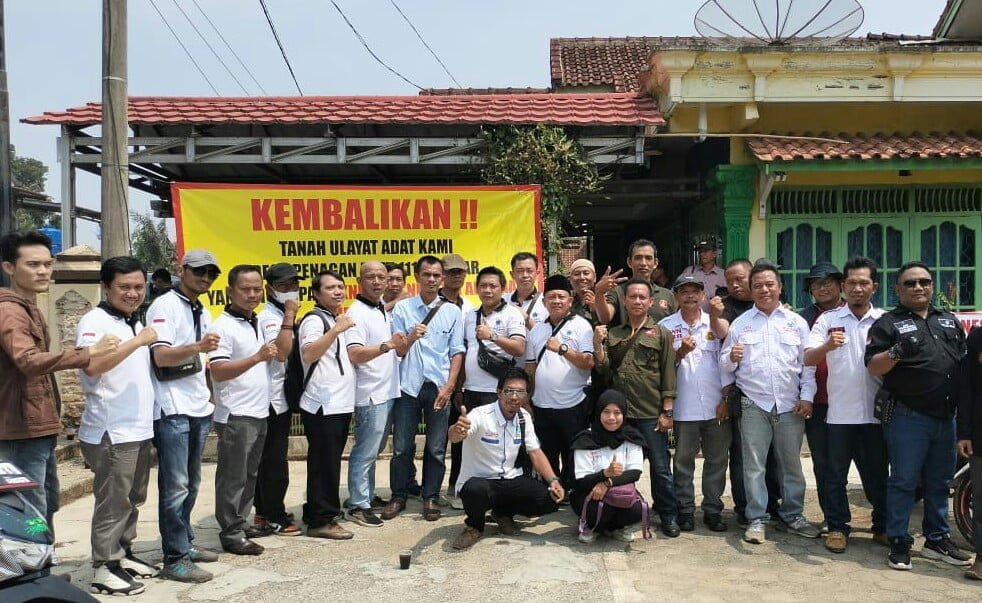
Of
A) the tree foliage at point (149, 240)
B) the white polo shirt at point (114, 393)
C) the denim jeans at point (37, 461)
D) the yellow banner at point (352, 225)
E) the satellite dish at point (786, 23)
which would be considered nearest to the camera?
the denim jeans at point (37, 461)

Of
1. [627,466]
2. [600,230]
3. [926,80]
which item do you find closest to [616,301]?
[627,466]

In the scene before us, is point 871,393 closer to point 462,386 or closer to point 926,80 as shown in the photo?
point 462,386

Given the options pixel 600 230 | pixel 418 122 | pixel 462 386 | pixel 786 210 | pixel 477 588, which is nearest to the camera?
pixel 477 588

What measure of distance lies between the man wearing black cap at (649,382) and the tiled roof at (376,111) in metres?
3.47

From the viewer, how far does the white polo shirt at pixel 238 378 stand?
4.75m

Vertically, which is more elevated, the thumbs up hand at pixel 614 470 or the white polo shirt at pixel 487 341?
the white polo shirt at pixel 487 341

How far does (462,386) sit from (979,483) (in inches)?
134

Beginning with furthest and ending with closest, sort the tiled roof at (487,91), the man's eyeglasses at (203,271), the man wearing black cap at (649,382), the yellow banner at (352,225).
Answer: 1. the tiled roof at (487,91)
2. the yellow banner at (352,225)
3. the man wearing black cap at (649,382)
4. the man's eyeglasses at (203,271)

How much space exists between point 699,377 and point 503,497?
5.09 ft

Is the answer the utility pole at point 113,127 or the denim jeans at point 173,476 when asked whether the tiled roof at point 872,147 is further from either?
the denim jeans at point 173,476

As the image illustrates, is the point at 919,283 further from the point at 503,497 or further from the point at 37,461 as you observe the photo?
the point at 37,461

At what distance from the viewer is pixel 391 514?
225 inches

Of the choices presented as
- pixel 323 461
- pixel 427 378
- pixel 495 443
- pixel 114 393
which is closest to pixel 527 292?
pixel 427 378

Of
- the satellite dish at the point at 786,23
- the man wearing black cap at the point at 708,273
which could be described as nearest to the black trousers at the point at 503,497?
the man wearing black cap at the point at 708,273
